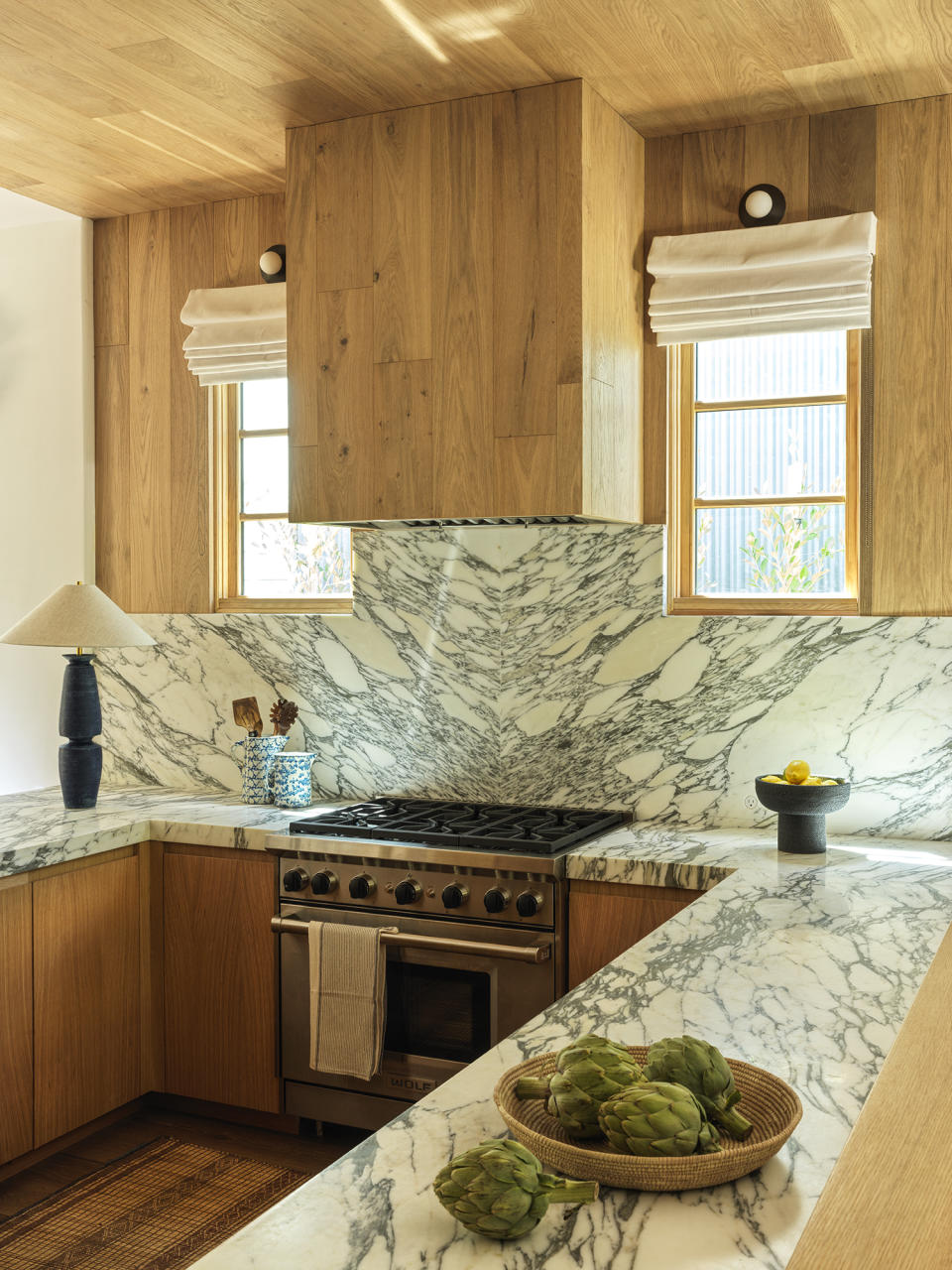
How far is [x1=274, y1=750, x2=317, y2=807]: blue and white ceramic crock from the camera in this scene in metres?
3.42

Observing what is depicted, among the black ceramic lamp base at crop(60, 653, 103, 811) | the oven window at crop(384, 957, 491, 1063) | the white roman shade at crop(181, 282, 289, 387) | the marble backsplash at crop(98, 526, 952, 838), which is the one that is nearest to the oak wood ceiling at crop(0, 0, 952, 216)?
the white roman shade at crop(181, 282, 289, 387)

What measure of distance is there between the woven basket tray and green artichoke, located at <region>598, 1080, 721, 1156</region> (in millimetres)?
11

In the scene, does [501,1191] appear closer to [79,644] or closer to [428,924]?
[428,924]

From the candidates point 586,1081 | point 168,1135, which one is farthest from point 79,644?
point 586,1081

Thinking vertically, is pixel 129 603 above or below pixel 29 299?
below

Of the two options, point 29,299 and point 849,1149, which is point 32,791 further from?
point 849,1149

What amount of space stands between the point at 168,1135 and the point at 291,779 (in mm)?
993

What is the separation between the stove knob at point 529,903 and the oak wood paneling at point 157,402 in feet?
5.13

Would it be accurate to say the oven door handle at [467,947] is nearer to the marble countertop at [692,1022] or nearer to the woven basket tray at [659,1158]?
the marble countertop at [692,1022]

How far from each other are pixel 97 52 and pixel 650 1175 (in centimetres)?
256

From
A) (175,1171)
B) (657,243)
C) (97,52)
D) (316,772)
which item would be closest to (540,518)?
(657,243)

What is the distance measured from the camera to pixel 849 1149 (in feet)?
4.07

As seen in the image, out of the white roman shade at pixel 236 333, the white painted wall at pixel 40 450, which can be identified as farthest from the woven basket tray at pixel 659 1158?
the white painted wall at pixel 40 450

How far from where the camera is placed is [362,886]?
2953 mm
